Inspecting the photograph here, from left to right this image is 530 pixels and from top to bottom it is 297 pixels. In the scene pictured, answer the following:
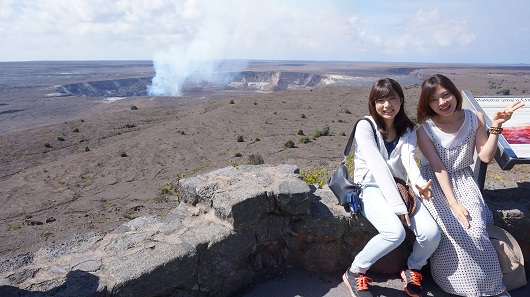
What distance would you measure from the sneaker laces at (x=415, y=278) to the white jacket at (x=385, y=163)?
0.60 metres

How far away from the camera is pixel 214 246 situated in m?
2.93

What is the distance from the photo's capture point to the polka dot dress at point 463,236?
2.83m

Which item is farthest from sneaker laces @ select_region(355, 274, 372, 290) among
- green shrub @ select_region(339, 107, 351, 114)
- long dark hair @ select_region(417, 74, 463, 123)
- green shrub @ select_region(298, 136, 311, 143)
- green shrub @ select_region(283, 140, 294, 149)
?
green shrub @ select_region(339, 107, 351, 114)

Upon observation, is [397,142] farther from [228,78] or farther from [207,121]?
[228,78]

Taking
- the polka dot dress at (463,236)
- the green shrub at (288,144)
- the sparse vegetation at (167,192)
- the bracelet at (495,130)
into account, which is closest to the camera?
the polka dot dress at (463,236)

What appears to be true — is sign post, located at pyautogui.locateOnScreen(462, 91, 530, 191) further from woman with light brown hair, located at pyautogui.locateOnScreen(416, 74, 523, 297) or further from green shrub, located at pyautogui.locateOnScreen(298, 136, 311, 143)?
green shrub, located at pyautogui.locateOnScreen(298, 136, 311, 143)

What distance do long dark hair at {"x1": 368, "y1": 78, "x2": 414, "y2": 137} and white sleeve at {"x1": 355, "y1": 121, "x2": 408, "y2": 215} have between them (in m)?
0.16

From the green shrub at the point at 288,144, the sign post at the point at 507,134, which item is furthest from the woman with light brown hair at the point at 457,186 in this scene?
the green shrub at the point at 288,144

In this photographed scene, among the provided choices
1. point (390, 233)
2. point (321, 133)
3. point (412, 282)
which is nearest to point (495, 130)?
point (390, 233)

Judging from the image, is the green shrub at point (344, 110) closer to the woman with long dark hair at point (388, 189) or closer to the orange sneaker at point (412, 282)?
→ the woman with long dark hair at point (388, 189)

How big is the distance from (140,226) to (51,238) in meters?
8.87

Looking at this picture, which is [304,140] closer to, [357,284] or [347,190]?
[347,190]

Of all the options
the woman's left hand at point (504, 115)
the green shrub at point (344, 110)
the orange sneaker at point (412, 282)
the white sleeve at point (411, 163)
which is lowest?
the green shrub at point (344, 110)

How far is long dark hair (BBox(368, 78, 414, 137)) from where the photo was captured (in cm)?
314
